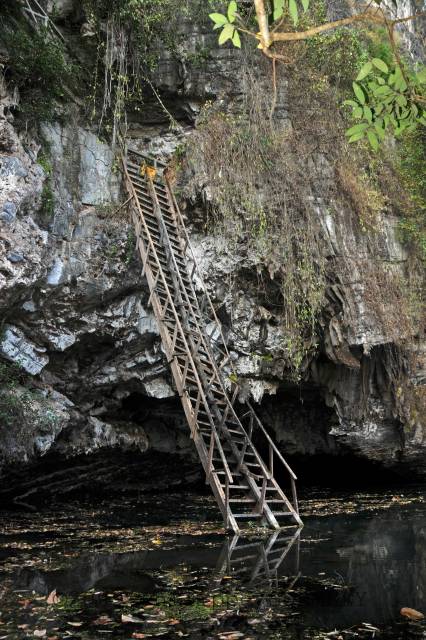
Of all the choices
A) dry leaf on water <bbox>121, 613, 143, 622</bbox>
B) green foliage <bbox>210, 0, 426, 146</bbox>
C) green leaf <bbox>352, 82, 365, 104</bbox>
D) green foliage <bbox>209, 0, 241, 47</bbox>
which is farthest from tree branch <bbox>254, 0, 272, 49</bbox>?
dry leaf on water <bbox>121, 613, 143, 622</bbox>

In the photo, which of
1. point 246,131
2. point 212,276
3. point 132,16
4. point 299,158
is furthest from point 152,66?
point 212,276

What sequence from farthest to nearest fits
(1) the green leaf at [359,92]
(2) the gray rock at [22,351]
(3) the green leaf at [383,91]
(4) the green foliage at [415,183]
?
(4) the green foliage at [415,183], (2) the gray rock at [22,351], (3) the green leaf at [383,91], (1) the green leaf at [359,92]

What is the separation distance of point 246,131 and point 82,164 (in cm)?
304

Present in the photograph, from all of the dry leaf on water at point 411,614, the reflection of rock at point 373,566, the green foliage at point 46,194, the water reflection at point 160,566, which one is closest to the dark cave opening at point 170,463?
the green foliage at point 46,194

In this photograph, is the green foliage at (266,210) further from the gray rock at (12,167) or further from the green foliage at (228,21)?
the green foliage at (228,21)

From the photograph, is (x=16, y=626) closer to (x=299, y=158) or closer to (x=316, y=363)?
(x=316, y=363)

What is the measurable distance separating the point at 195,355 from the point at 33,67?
16.4 feet

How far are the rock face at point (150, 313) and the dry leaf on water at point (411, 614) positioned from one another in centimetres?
615

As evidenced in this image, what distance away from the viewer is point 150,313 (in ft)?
32.9

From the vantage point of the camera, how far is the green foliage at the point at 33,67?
8.77m

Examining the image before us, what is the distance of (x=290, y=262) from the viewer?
10359 mm

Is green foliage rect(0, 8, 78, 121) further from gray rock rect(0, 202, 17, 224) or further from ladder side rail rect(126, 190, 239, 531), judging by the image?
ladder side rail rect(126, 190, 239, 531)

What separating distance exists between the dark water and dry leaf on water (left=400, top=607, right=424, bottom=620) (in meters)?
0.09

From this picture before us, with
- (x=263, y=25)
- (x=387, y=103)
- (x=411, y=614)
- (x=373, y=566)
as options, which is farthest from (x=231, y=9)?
(x=373, y=566)
